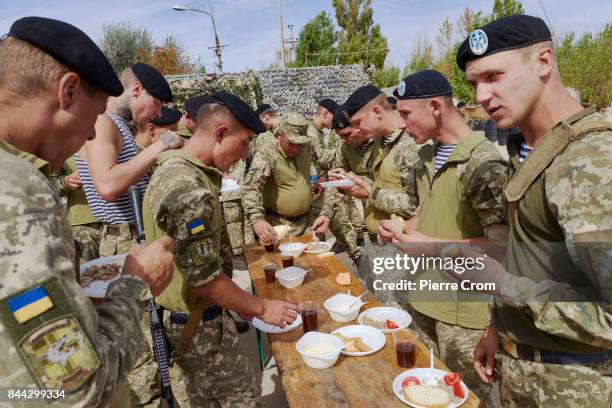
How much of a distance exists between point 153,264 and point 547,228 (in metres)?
1.41

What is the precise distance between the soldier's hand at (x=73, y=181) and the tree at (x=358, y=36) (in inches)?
1357

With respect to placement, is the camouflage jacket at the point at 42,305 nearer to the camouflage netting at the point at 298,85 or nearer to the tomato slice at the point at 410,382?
the tomato slice at the point at 410,382

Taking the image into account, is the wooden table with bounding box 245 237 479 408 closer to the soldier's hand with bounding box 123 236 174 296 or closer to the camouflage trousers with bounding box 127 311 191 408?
the soldier's hand with bounding box 123 236 174 296

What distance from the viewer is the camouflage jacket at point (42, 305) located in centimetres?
90

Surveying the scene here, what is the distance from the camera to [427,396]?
1.66m

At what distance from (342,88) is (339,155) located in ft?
33.1

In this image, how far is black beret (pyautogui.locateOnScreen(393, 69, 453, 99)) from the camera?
288 cm

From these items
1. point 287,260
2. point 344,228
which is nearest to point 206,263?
point 287,260

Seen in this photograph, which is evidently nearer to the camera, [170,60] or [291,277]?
[291,277]

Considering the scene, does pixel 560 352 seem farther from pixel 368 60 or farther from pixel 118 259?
pixel 368 60

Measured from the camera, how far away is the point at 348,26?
36500 millimetres

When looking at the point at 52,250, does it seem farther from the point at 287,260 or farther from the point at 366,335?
the point at 287,260

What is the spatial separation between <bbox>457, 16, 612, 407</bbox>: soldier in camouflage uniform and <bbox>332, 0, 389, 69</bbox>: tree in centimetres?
3554

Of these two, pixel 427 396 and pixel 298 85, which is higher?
pixel 298 85
